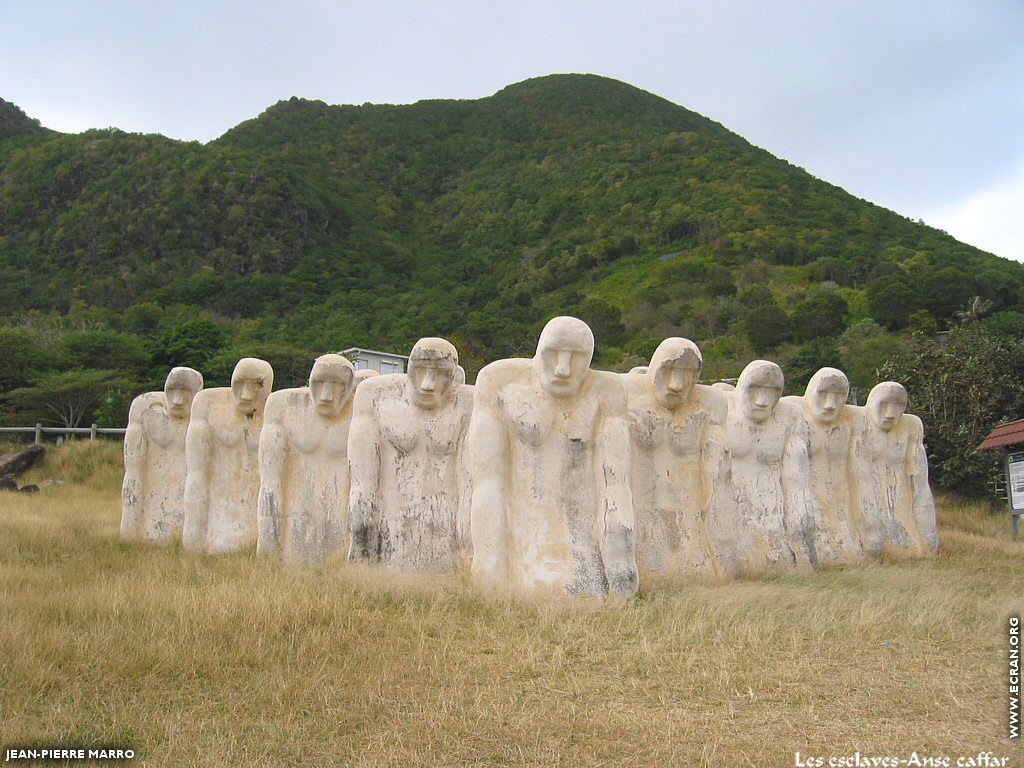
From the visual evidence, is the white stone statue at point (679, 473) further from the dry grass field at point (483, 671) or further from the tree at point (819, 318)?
the tree at point (819, 318)

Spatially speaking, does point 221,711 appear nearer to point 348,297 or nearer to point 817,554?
point 817,554

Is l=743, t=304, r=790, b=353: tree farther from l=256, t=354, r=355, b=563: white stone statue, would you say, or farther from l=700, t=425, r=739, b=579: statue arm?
l=256, t=354, r=355, b=563: white stone statue

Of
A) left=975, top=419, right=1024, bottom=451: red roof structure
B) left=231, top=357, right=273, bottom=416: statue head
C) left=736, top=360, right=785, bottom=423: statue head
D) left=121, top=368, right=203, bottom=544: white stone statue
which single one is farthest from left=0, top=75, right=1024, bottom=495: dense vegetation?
left=736, top=360, right=785, bottom=423: statue head

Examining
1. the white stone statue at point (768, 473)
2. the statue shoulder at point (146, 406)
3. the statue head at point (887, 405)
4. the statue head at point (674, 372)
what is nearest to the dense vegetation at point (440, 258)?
the statue head at point (887, 405)

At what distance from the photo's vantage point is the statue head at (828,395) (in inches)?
430

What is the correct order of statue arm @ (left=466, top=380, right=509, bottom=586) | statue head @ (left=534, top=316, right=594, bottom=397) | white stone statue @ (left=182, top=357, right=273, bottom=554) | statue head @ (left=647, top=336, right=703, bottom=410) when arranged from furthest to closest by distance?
white stone statue @ (left=182, top=357, right=273, bottom=554) → statue head @ (left=647, top=336, right=703, bottom=410) → statue head @ (left=534, top=316, right=594, bottom=397) → statue arm @ (left=466, top=380, right=509, bottom=586)

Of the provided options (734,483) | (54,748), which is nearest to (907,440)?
(734,483)

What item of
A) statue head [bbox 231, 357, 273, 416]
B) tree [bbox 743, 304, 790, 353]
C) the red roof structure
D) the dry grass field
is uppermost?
tree [bbox 743, 304, 790, 353]

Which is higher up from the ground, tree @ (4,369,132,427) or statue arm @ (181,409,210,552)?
tree @ (4,369,132,427)

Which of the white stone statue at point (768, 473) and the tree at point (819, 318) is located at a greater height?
the tree at point (819, 318)

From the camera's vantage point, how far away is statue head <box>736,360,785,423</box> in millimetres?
9891

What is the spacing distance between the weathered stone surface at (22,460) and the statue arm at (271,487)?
1174 cm

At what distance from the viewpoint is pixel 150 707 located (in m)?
4.90

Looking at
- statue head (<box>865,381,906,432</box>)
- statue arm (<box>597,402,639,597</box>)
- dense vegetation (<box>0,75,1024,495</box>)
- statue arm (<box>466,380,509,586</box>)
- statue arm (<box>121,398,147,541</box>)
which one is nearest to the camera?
statue arm (<box>597,402,639,597</box>)
